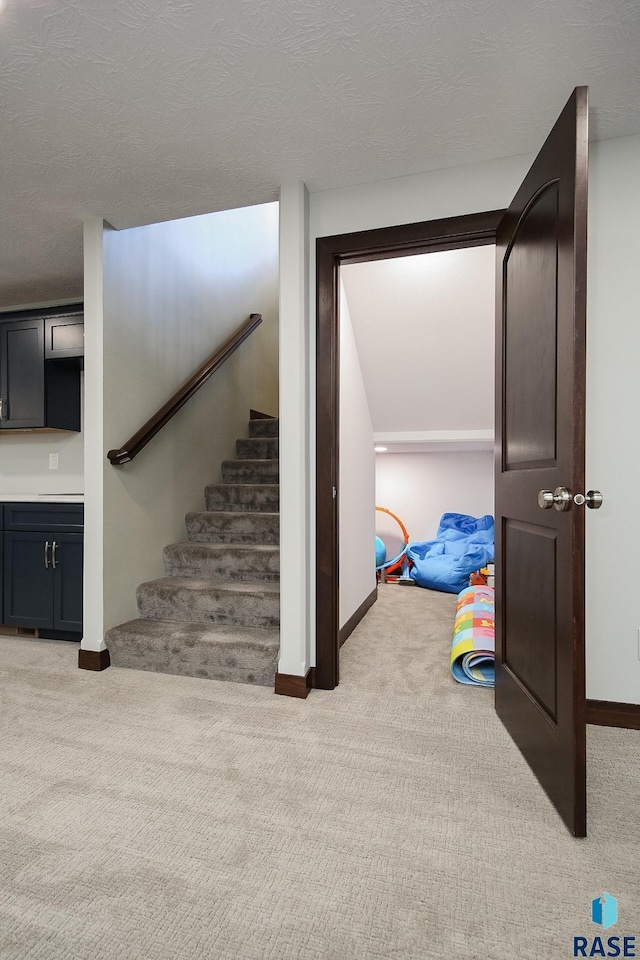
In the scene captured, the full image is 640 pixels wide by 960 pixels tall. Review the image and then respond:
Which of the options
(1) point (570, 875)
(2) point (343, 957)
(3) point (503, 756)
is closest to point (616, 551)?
(3) point (503, 756)

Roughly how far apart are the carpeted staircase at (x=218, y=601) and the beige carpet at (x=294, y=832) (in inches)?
9.7

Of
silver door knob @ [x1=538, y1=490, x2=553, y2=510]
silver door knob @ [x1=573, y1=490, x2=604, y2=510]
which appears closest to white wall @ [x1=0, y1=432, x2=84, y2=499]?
silver door knob @ [x1=538, y1=490, x2=553, y2=510]

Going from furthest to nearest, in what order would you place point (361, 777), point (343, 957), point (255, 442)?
point (255, 442) < point (361, 777) < point (343, 957)

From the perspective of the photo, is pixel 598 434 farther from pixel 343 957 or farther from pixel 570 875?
pixel 343 957

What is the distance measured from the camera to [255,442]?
4.53 meters

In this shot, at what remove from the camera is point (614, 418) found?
2.14m

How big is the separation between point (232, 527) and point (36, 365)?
5.48 ft

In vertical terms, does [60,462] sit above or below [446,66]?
below

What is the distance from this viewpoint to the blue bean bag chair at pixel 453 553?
14.5 feet

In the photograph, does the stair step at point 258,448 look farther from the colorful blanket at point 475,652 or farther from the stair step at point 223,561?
the colorful blanket at point 475,652

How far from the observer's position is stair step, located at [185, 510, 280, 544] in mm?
3434

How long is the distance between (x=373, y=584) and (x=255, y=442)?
4.95ft

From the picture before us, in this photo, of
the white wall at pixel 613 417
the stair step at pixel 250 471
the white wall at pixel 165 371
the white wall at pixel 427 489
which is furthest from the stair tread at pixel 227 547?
the white wall at pixel 427 489

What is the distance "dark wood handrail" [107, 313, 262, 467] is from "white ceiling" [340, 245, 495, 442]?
3.38ft
